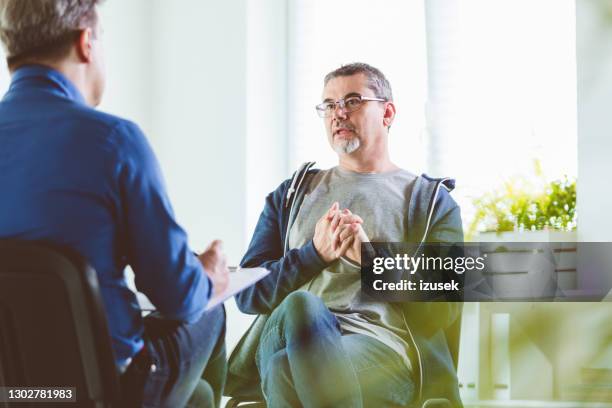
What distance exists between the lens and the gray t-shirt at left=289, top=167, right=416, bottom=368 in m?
1.96

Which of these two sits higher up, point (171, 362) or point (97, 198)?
point (97, 198)

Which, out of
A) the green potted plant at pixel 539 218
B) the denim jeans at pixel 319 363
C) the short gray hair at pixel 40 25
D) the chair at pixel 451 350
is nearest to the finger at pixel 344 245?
the denim jeans at pixel 319 363

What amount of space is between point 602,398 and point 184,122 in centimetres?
367

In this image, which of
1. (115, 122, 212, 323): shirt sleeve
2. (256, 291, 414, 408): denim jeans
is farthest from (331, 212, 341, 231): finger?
(115, 122, 212, 323): shirt sleeve

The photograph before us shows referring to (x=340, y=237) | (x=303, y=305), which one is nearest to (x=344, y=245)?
(x=340, y=237)

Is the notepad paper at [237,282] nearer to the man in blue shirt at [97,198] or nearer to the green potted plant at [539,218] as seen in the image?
the man in blue shirt at [97,198]

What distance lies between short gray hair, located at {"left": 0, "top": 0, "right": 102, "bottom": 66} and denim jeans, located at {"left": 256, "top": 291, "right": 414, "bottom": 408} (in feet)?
2.85

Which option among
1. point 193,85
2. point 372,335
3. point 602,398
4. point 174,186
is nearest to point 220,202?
point 174,186

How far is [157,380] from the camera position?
1086 millimetres

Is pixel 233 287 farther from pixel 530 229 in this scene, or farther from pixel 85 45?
pixel 530 229

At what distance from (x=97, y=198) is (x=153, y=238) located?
3.8 inches

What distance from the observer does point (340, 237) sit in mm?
2033

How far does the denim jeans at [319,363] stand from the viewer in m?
1.70

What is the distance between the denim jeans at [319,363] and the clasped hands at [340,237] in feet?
0.79
